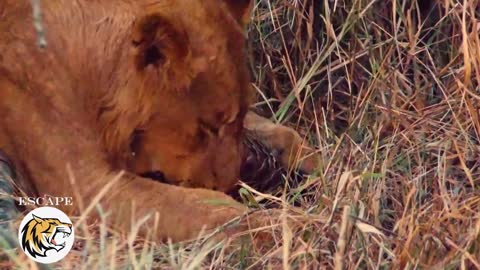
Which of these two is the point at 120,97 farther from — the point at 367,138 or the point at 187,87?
the point at 367,138

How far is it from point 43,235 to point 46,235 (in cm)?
3

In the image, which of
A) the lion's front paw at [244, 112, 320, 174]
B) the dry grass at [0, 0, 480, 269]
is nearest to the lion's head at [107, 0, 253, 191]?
the dry grass at [0, 0, 480, 269]

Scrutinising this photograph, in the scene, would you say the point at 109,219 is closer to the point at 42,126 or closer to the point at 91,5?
the point at 42,126

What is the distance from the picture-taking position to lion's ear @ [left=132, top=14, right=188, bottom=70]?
296cm

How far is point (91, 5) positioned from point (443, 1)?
4.06 feet

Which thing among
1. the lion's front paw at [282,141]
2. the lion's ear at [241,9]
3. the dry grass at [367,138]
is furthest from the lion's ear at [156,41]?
the lion's front paw at [282,141]

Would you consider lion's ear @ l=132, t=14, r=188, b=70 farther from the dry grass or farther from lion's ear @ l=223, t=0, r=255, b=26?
the dry grass

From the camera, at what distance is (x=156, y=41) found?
298 centimetres

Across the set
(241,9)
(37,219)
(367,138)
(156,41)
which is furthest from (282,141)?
(37,219)

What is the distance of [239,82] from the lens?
3098mm

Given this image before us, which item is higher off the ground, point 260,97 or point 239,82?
point 239,82

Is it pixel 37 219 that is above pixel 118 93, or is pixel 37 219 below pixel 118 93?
below

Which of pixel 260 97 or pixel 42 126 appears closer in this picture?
pixel 42 126

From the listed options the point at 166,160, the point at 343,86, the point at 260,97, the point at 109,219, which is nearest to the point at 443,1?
the point at 343,86
